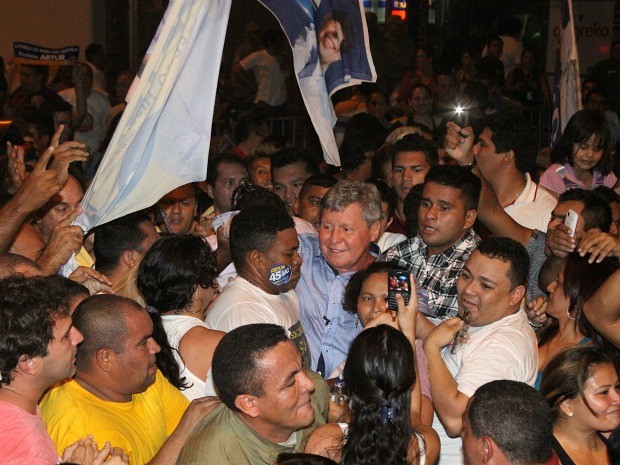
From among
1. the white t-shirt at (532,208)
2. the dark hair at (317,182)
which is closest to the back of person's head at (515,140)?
the white t-shirt at (532,208)

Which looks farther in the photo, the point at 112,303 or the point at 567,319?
the point at 567,319

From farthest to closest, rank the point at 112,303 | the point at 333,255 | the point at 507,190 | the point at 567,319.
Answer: the point at 507,190 < the point at 333,255 < the point at 567,319 < the point at 112,303

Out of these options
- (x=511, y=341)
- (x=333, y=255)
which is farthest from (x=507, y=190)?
(x=511, y=341)

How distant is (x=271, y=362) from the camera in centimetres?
371

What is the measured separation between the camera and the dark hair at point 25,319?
144 inches

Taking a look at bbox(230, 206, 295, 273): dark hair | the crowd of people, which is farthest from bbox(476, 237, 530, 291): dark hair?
bbox(230, 206, 295, 273): dark hair

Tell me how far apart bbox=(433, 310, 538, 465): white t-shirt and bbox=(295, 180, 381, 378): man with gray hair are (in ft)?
2.91

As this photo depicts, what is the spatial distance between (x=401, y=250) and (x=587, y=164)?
2495mm

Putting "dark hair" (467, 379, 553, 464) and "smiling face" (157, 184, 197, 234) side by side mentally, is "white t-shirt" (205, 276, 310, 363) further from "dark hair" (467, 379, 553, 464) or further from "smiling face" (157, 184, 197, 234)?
"smiling face" (157, 184, 197, 234)

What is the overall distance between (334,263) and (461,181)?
3.05 ft

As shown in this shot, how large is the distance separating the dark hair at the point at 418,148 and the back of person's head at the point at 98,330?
3476 mm

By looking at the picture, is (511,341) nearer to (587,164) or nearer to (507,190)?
(507,190)

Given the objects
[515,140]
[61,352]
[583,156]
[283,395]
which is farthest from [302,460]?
[583,156]

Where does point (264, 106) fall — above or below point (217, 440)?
below
